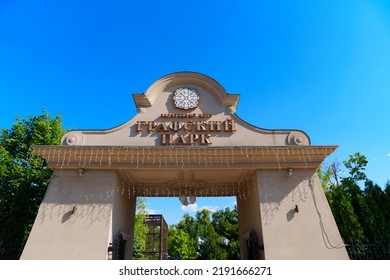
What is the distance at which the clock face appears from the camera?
30.2 ft

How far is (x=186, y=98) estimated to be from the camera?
30.8 feet

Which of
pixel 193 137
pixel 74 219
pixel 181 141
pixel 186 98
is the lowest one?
pixel 74 219

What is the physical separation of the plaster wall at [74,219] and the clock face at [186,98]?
3505 millimetres

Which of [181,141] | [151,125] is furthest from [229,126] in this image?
[151,125]

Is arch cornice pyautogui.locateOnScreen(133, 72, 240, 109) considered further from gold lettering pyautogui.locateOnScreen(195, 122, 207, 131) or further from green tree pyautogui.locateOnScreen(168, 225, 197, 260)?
green tree pyautogui.locateOnScreen(168, 225, 197, 260)

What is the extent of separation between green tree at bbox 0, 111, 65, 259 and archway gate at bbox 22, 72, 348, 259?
5.94 meters

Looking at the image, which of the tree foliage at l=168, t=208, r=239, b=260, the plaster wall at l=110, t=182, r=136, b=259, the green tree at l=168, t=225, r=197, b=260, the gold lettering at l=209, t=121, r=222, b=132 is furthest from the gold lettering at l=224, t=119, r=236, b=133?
the green tree at l=168, t=225, r=197, b=260

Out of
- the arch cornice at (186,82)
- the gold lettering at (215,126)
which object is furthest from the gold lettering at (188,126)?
the arch cornice at (186,82)

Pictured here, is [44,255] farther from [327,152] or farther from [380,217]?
[380,217]

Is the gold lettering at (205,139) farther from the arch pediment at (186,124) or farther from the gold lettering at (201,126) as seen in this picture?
the gold lettering at (201,126)

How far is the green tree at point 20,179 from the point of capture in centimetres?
1234

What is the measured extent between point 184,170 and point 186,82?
3.57 m

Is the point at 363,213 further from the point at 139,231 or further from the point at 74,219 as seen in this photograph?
the point at 139,231

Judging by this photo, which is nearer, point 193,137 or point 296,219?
point 296,219
